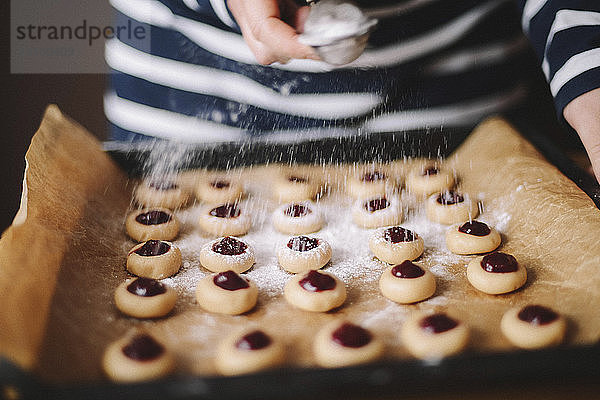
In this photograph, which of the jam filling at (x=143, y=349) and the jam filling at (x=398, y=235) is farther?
the jam filling at (x=398, y=235)

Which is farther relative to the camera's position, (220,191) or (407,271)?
(220,191)

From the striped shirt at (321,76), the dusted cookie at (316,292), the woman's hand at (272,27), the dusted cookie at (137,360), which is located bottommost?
the dusted cookie at (137,360)

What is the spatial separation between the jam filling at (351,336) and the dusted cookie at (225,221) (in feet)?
1.60

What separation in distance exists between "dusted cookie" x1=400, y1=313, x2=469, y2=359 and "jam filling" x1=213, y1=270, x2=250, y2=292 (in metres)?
0.31

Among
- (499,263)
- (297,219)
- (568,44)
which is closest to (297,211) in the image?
(297,219)

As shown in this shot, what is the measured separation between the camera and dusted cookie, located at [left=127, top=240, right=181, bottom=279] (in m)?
1.21

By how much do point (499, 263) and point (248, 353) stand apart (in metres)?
0.52

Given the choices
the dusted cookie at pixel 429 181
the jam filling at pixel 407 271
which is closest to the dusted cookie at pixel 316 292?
the jam filling at pixel 407 271

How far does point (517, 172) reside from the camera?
4.63ft

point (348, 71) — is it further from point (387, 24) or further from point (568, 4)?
point (568, 4)

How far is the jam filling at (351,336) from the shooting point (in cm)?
94

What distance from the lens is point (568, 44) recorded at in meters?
1.34

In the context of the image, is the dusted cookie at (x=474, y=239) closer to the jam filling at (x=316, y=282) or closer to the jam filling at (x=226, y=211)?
the jam filling at (x=316, y=282)

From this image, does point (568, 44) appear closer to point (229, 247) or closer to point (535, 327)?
point (535, 327)
